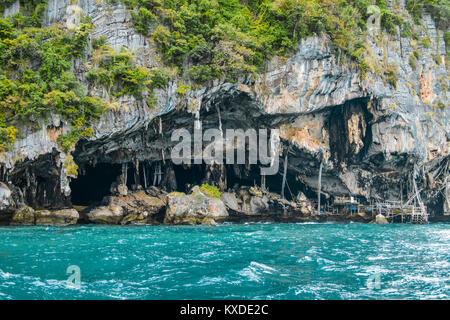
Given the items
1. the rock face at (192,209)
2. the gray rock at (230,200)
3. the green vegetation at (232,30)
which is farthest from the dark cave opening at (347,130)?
the rock face at (192,209)

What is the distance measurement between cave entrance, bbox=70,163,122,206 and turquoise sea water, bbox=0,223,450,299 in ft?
44.4

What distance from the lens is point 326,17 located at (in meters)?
28.0

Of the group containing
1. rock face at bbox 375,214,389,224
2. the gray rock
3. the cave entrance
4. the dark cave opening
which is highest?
the dark cave opening

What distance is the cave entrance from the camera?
30.9 m

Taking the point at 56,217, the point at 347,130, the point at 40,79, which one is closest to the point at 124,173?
the point at 56,217

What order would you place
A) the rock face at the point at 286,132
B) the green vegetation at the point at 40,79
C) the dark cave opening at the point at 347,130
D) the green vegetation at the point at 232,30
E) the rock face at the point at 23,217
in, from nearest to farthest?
the green vegetation at the point at 40,79
the rock face at the point at 23,217
the rock face at the point at 286,132
the green vegetation at the point at 232,30
the dark cave opening at the point at 347,130

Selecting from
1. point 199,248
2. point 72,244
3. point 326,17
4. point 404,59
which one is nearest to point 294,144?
point 326,17

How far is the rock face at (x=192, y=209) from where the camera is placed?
25797 millimetres

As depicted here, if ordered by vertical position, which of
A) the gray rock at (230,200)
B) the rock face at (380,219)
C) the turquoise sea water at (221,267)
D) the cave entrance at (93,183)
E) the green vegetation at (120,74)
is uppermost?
the green vegetation at (120,74)

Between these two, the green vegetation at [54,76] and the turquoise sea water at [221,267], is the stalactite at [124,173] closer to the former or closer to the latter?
the green vegetation at [54,76]

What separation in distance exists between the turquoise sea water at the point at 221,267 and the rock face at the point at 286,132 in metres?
7.83

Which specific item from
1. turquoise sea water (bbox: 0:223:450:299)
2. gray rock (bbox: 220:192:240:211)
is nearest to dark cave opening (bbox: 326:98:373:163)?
→ gray rock (bbox: 220:192:240:211)

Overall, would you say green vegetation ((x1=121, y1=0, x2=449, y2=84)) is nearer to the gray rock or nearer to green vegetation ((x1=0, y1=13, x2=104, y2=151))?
green vegetation ((x1=0, y1=13, x2=104, y2=151))
